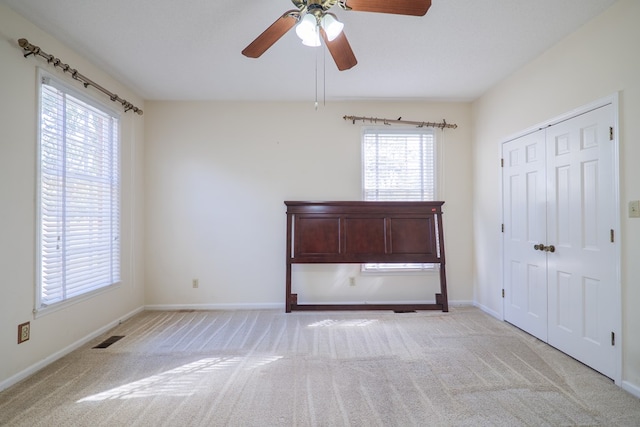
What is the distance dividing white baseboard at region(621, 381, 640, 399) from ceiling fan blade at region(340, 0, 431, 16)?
2.74m

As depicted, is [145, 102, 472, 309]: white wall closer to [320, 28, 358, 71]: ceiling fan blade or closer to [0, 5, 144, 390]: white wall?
[0, 5, 144, 390]: white wall

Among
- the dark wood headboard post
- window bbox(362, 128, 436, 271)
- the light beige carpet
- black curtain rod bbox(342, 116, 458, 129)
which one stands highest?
black curtain rod bbox(342, 116, 458, 129)

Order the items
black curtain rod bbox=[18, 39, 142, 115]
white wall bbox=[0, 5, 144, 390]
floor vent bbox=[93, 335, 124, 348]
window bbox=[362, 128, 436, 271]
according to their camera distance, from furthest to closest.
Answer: window bbox=[362, 128, 436, 271] < floor vent bbox=[93, 335, 124, 348] < black curtain rod bbox=[18, 39, 142, 115] < white wall bbox=[0, 5, 144, 390]

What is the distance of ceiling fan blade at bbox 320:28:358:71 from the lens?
77.0 inches

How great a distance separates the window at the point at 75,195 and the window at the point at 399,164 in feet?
9.66

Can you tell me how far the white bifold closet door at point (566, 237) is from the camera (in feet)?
7.32

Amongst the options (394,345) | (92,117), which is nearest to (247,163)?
(92,117)

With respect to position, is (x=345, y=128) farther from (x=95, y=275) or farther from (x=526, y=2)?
(x=95, y=275)

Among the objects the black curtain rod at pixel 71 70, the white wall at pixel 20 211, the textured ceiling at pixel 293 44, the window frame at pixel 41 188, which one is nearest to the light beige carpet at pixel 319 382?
the white wall at pixel 20 211

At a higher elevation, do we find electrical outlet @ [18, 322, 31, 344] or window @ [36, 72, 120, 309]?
window @ [36, 72, 120, 309]

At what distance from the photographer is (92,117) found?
302 cm

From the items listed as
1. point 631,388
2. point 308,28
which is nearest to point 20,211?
point 308,28

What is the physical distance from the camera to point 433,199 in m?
4.02

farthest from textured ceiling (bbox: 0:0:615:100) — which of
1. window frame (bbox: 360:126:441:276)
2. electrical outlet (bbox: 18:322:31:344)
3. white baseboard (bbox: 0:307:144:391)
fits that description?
white baseboard (bbox: 0:307:144:391)
